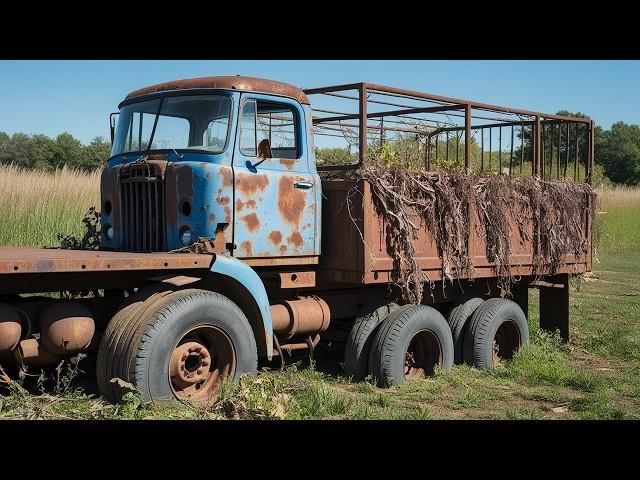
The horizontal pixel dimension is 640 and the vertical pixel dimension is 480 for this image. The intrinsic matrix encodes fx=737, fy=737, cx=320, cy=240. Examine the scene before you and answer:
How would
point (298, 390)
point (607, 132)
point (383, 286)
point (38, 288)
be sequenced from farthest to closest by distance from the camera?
1. point (607, 132)
2. point (383, 286)
3. point (298, 390)
4. point (38, 288)

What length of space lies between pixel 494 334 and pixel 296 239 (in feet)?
10.3

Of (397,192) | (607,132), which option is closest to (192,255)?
(397,192)

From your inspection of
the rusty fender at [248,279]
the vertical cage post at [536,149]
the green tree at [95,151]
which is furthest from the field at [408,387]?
the green tree at [95,151]

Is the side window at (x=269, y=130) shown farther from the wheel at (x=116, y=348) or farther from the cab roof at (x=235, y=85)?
the wheel at (x=116, y=348)

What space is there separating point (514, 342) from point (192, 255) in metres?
5.15

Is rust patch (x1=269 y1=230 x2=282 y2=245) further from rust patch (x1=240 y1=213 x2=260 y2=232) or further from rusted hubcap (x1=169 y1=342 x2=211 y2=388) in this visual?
rusted hubcap (x1=169 y1=342 x2=211 y2=388)

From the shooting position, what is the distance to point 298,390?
660 cm

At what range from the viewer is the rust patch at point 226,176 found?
649 cm

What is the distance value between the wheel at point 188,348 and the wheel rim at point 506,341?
4299mm

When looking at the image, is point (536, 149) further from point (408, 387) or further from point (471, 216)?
point (408, 387)

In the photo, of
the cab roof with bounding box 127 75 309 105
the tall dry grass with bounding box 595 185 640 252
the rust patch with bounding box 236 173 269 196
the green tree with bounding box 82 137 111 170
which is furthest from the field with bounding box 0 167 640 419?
the green tree with bounding box 82 137 111 170

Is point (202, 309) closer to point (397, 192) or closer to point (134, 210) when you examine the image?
point (134, 210)

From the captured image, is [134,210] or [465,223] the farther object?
[465,223]

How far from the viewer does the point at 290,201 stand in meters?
7.08
